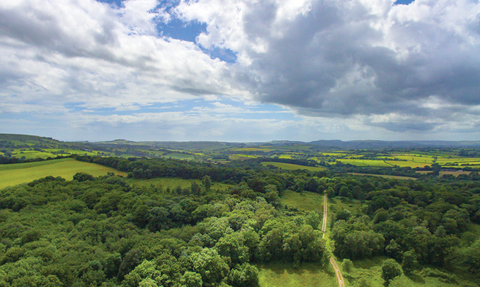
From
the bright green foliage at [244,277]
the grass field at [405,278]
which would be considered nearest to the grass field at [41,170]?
the bright green foliage at [244,277]

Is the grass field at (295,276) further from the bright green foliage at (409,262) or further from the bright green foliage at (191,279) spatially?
the bright green foliage at (409,262)

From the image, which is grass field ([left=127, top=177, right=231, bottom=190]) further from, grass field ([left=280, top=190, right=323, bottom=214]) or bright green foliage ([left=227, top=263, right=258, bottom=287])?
bright green foliage ([left=227, top=263, right=258, bottom=287])

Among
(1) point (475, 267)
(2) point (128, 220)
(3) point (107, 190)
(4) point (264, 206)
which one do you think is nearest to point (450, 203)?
(1) point (475, 267)

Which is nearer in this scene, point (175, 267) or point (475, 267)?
point (175, 267)

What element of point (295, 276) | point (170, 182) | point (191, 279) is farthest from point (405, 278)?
point (170, 182)

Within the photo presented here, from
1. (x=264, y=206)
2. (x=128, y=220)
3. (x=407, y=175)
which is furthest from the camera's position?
(x=407, y=175)

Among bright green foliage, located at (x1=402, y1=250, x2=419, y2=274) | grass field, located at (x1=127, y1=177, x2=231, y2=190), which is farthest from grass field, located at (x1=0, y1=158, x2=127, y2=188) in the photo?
bright green foliage, located at (x1=402, y1=250, x2=419, y2=274)

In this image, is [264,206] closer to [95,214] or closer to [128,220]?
[128,220]
